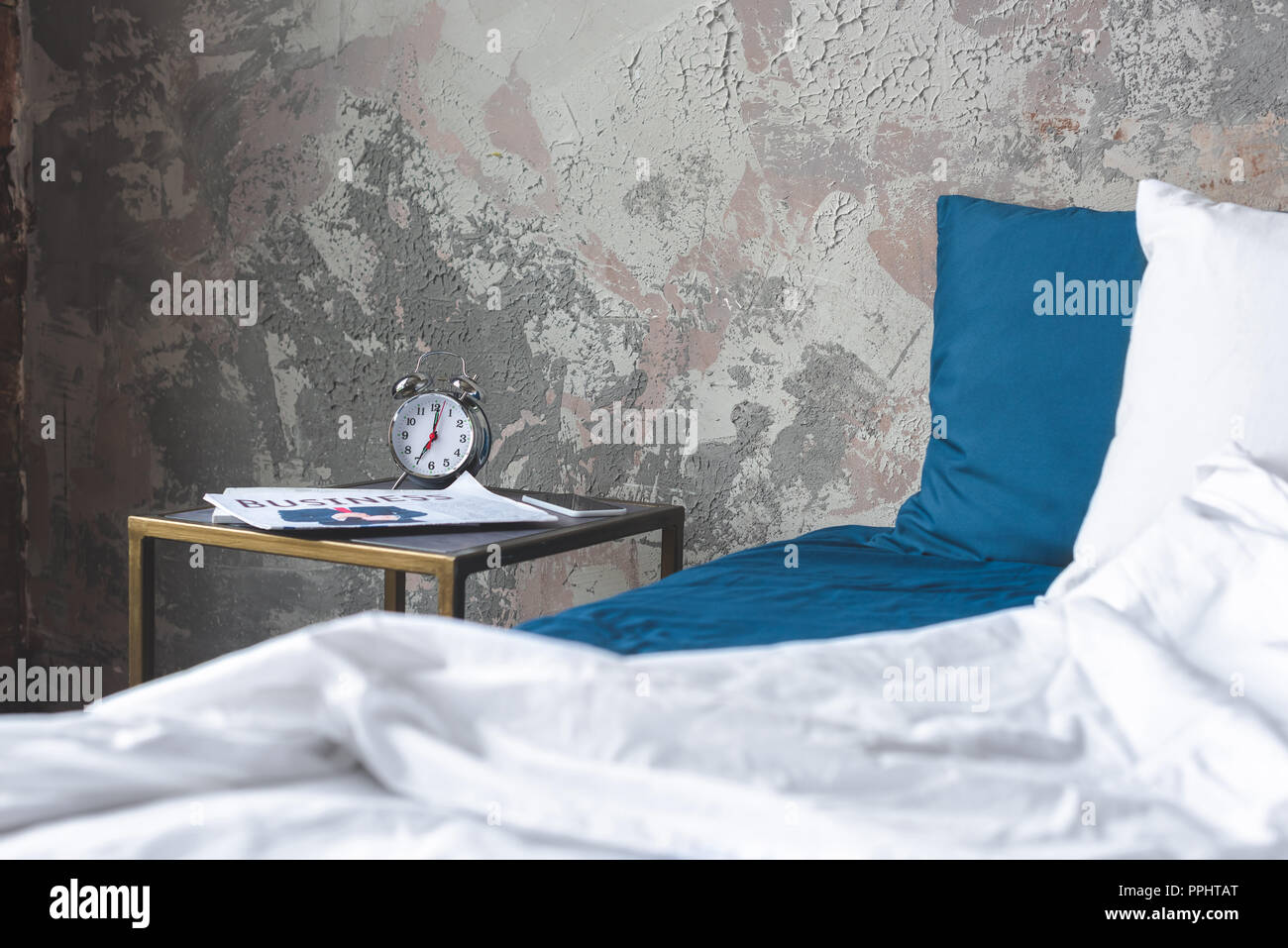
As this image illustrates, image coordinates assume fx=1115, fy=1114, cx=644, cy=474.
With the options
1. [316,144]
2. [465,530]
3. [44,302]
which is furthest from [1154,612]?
[44,302]

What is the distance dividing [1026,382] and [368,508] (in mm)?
845

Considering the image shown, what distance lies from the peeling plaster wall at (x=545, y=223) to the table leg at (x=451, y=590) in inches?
25.5

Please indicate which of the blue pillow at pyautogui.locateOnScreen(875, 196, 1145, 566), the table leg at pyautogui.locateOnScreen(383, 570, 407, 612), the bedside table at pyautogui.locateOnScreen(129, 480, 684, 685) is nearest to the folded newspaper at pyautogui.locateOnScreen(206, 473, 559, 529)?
the bedside table at pyautogui.locateOnScreen(129, 480, 684, 685)

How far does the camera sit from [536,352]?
6.32 feet

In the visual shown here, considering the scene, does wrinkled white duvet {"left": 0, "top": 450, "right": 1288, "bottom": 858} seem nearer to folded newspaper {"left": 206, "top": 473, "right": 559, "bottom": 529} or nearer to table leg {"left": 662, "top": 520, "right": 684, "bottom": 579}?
folded newspaper {"left": 206, "top": 473, "right": 559, "bottom": 529}

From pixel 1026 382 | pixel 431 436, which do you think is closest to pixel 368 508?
pixel 431 436

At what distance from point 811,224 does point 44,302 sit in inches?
61.7

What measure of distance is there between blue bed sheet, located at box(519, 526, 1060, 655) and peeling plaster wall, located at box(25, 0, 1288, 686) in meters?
0.41

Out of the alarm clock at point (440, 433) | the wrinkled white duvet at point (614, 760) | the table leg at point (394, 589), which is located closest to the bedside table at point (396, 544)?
the alarm clock at point (440, 433)

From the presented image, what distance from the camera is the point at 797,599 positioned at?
3.75 feet

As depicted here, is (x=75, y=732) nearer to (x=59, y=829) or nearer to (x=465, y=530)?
(x=59, y=829)

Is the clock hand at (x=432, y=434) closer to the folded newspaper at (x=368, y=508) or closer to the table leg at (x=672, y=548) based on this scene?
the folded newspaper at (x=368, y=508)

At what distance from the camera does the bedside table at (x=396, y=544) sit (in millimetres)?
1280

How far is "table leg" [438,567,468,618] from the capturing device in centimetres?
126
